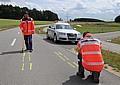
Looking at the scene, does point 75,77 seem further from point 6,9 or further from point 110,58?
point 6,9

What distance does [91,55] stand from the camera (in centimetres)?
988

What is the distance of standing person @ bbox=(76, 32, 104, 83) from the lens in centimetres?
973

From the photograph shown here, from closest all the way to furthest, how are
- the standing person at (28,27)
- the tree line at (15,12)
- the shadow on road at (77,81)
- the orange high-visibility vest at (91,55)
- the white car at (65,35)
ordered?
the shadow on road at (77,81) < the orange high-visibility vest at (91,55) < the standing person at (28,27) < the white car at (65,35) < the tree line at (15,12)

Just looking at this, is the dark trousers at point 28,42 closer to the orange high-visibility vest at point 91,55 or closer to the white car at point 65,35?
the white car at point 65,35

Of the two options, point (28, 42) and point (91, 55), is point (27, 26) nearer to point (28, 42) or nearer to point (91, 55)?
point (28, 42)

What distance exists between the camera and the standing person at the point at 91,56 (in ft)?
31.9

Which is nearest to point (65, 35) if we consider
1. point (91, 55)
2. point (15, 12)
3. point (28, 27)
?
point (28, 27)

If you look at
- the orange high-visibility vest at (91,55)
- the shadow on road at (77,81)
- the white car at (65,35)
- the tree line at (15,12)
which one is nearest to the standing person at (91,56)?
the orange high-visibility vest at (91,55)

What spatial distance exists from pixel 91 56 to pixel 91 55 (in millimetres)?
29

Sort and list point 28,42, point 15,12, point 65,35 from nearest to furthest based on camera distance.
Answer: point 28,42, point 65,35, point 15,12

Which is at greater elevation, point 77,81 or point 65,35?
point 77,81

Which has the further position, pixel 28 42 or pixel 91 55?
pixel 28 42

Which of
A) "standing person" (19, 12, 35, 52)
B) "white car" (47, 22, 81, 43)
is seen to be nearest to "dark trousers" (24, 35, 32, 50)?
Answer: "standing person" (19, 12, 35, 52)

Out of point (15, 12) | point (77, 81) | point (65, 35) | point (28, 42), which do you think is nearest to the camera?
point (77, 81)
